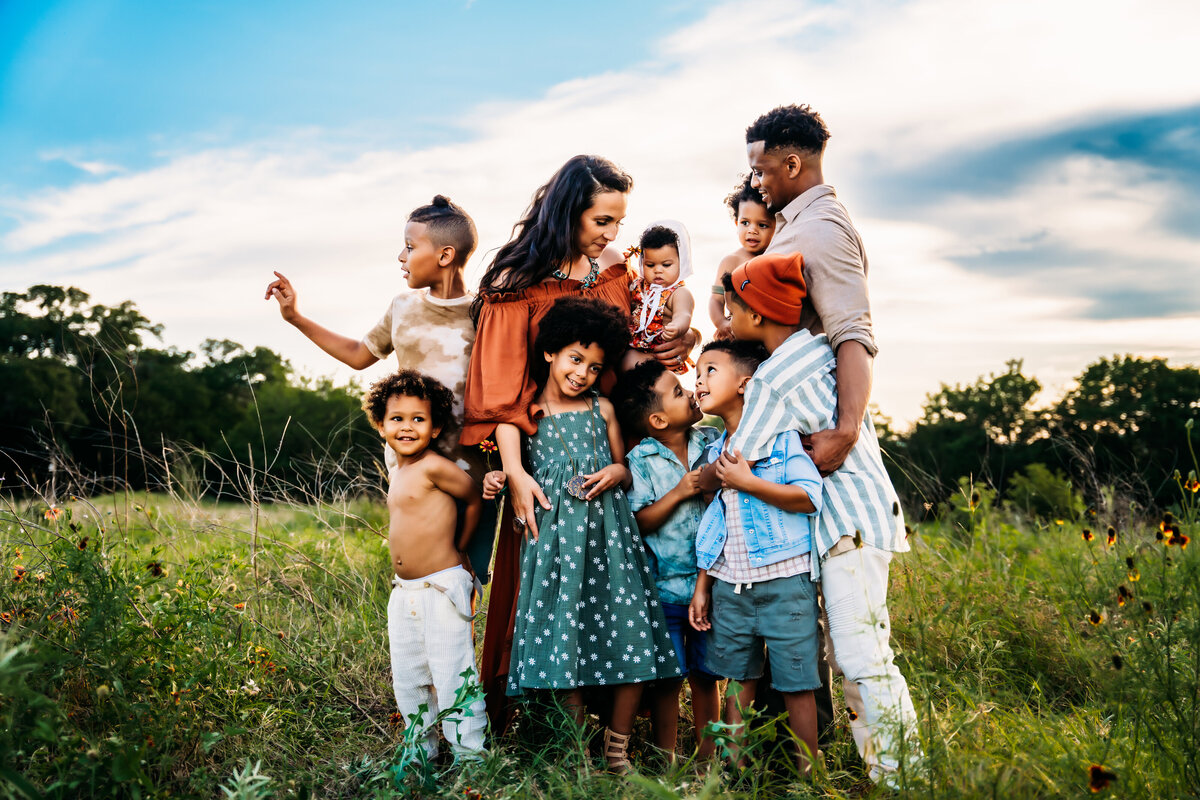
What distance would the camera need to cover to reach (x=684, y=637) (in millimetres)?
3400

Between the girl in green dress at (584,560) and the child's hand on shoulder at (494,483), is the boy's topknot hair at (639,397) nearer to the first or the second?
the girl in green dress at (584,560)

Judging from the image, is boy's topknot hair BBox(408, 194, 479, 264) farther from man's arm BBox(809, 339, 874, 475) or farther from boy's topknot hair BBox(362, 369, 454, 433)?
man's arm BBox(809, 339, 874, 475)

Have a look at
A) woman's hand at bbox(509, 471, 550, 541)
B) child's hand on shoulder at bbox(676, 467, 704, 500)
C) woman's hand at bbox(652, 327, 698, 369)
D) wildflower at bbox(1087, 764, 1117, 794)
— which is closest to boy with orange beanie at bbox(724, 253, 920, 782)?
child's hand on shoulder at bbox(676, 467, 704, 500)

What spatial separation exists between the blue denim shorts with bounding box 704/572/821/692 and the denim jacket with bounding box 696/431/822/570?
109mm

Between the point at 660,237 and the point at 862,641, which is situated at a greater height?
the point at 660,237

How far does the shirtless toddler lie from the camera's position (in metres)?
3.43

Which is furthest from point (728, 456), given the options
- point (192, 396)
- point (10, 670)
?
point (192, 396)

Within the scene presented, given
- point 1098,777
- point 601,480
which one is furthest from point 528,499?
point 1098,777

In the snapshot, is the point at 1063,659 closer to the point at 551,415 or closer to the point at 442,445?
the point at 551,415

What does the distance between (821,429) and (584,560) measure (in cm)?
102

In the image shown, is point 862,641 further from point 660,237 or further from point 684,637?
point 660,237

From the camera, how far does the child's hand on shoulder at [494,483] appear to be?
3436mm

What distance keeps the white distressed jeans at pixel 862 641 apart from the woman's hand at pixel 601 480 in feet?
2.78

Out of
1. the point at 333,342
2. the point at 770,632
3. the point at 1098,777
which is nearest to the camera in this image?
the point at 1098,777
